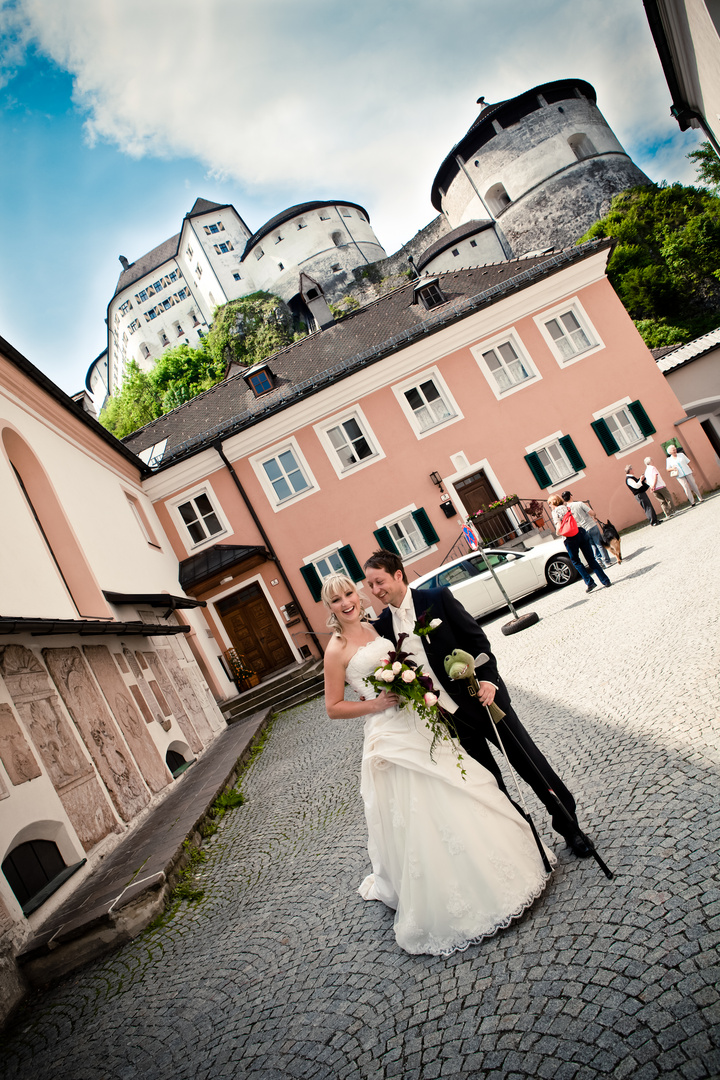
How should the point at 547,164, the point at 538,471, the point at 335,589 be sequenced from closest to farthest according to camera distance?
1. the point at 335,589
2. the point at 538,471
3. the point at 547,164

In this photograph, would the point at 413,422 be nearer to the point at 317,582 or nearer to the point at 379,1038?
the point at 317,582

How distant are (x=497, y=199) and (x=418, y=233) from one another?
9.87m

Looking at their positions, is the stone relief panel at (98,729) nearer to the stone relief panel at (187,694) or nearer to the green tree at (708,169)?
the stone relief panel at (187,694)

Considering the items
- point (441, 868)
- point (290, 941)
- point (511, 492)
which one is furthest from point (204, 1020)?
point (511, 492)

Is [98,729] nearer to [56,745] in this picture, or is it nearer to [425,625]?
[56,745]

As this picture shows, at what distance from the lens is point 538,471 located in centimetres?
1980

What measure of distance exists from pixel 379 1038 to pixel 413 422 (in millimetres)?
18407

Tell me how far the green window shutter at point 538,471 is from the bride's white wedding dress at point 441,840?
56.0 feet

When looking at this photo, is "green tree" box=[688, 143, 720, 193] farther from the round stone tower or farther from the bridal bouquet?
the bridal bouquet

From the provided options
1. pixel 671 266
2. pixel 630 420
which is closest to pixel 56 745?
pixel 630 420

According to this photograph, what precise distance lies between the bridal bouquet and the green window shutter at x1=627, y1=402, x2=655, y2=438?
61.2 ft

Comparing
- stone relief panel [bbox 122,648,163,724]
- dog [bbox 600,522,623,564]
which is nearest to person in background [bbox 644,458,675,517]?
dog [bbox 600,522,623,564]

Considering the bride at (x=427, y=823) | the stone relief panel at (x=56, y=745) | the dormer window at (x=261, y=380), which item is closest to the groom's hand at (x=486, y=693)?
the bride at (x=427, y=823)

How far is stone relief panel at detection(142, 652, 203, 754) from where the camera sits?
12391mm
